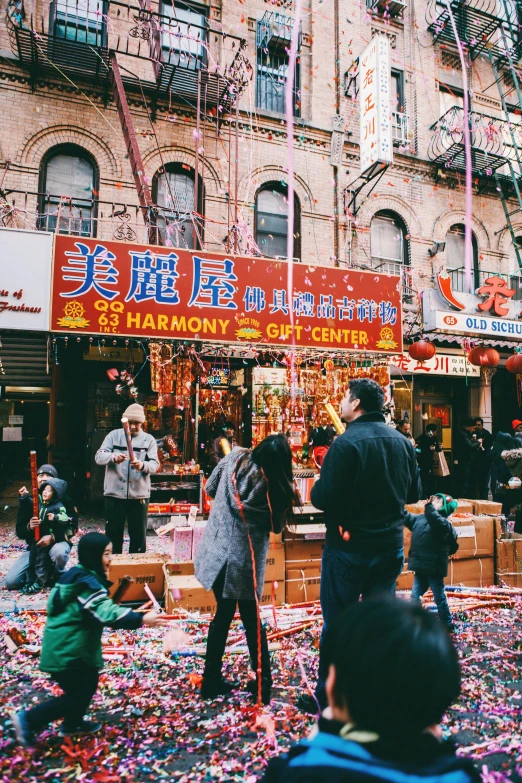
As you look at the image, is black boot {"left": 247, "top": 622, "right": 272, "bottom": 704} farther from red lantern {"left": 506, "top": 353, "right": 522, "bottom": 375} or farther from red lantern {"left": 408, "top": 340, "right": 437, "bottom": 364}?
red lantern {"left": 506, "top": 353, "right": 522, "bottom": 375}

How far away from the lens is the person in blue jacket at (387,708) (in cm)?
103

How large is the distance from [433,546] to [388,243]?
10.3 meters

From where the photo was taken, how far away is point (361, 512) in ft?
10.1

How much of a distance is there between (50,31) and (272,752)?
12.9 meters

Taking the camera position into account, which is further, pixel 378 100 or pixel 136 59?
pixel 136 59

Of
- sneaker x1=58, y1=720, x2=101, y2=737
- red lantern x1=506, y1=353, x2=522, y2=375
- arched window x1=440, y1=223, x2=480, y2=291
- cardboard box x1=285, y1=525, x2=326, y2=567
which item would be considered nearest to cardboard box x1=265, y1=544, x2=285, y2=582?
cardboard box x1=285, y1=525, x2=326, y2=567

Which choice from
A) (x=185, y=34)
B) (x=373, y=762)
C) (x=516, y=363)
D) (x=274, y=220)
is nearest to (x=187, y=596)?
(x=373, y=762)

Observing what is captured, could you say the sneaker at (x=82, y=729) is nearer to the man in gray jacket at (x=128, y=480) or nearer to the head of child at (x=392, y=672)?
the head of child at (x=392, y=672)

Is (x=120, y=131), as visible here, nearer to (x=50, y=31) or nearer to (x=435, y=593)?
(x=50, y=31)

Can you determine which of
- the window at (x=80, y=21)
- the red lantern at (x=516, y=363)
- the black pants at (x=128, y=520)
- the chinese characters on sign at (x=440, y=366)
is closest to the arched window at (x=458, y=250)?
the chinese characters on sign at (x=440, y=366)

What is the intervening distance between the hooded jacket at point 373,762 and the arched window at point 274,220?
1139 centimetres

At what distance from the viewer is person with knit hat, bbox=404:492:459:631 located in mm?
4637

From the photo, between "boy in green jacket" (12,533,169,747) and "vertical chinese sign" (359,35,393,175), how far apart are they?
10290 millimetres

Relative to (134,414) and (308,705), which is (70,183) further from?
(308,705)
